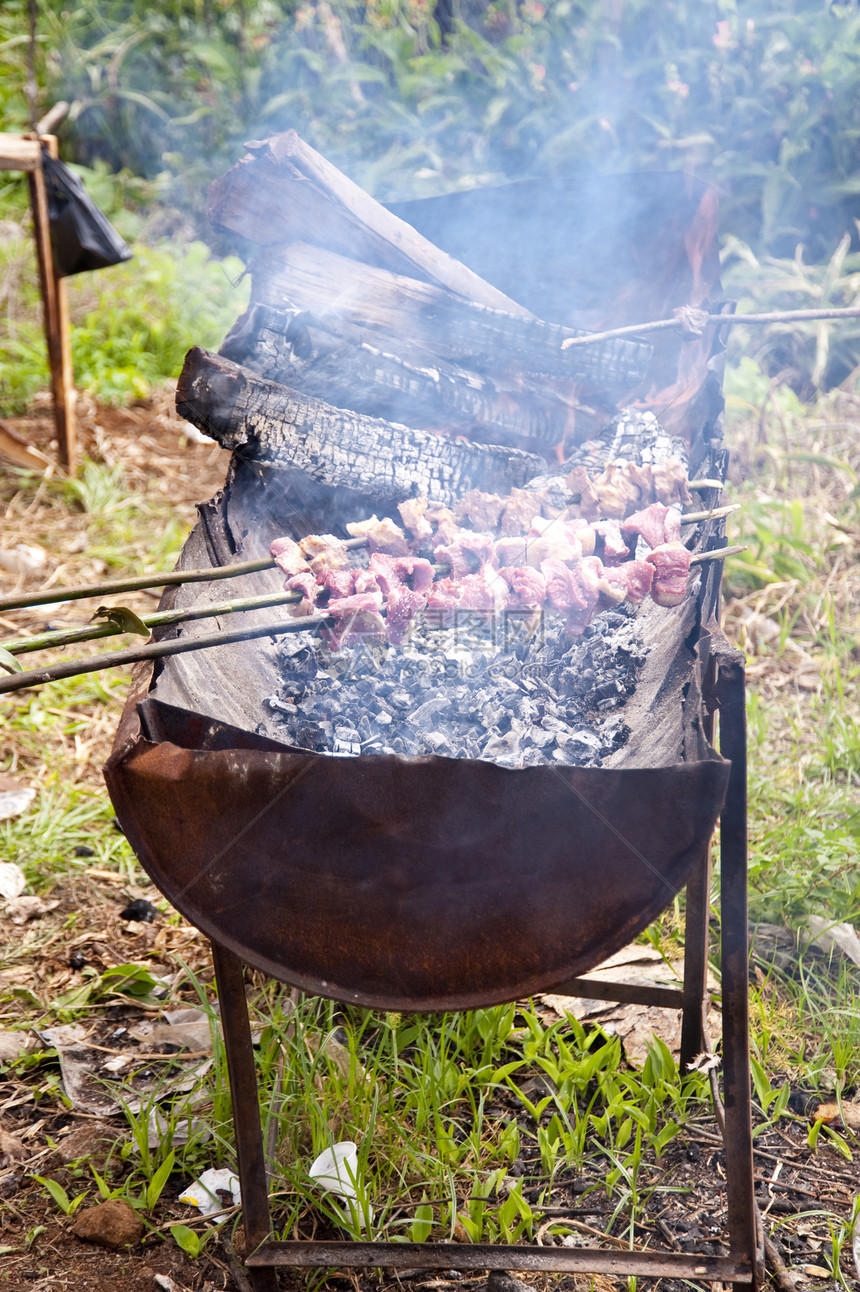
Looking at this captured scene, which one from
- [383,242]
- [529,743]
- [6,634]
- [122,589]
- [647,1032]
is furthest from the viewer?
[6,634]

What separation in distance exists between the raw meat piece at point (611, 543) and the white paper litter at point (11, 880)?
2.04 meters

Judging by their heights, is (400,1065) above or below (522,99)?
below

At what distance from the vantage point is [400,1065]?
7.31 ft

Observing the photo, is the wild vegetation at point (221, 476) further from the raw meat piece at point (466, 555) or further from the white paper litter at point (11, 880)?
the raw meat piece at point (466, 555)

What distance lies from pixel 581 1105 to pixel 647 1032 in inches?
12.2

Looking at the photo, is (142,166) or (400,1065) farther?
(142,166)

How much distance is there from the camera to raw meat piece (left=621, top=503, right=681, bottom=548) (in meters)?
2.17

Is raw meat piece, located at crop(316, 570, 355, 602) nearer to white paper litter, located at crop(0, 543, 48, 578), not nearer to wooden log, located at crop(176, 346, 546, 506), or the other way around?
wooden log, located at crop(176, 346, 546, 506)

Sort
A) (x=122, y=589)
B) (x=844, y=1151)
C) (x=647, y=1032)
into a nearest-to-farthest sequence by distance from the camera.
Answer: (x=122, y=589) → (x=844, y=1151) → (x=647, y=1032)

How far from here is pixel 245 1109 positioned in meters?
1.69

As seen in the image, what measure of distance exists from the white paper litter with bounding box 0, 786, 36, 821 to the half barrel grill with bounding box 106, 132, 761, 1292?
58.4 inches

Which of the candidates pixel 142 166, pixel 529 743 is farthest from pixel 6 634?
pixel 142 166

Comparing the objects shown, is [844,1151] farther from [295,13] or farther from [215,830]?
[295,13]

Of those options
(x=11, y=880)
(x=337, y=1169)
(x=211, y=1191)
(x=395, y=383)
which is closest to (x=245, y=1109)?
(x=337, y=1169)
